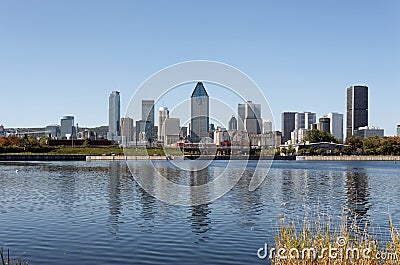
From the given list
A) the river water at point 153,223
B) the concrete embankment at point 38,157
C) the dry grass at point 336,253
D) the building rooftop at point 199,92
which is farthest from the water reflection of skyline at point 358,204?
the concrete embankment at point 38,157

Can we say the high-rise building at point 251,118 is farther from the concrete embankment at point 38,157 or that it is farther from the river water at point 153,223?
the concrete embankment at point 38,157

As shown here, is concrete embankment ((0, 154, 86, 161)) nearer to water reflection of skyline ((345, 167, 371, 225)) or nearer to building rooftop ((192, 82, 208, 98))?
building rooftop ((192, 82, 208, 98))

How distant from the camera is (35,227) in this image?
25.5m

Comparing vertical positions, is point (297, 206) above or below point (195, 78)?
below

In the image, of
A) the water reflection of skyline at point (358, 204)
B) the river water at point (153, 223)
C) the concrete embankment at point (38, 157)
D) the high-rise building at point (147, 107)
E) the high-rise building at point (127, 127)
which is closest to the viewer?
the river water at point (153, 223)

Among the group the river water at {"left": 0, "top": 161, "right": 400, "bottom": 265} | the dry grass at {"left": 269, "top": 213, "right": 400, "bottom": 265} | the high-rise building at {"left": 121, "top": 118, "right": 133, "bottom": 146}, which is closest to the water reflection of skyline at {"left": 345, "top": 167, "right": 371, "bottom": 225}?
the river water at {"left": 0, "top": 161, "right": 400, "bottom": 265}

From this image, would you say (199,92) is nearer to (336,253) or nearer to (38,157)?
(336,253)

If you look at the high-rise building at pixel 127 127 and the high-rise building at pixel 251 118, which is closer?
the high-rise building at pixel 251 118

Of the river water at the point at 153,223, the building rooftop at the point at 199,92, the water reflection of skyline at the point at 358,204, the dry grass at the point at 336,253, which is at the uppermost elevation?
the building rooftop at the point at 199,92

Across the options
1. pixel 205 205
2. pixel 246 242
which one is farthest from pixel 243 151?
pixel 246 242

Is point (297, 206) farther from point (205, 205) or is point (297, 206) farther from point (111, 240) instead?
point (111, 240)

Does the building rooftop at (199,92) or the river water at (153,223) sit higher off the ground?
the building rooftop at (199,92)

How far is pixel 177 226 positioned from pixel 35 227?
704cm

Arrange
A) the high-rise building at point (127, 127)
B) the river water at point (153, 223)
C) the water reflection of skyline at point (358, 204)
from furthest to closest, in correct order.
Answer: the high-rise building at point (127, 127), the water reflection of skyline at point (358, 204), the river water at point (153, 223)
